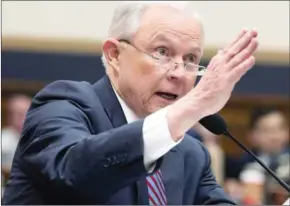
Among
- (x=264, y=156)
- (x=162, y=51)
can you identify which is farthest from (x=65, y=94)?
(x=264, y=156)

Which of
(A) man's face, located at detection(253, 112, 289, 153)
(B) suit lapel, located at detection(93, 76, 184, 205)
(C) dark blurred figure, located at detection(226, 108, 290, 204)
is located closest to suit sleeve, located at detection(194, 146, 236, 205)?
(B) suit lapel, located at detection(93, 76, 184, 205)

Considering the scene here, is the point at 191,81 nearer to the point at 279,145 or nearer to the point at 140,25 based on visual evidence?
the point at 140,25

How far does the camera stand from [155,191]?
2016 mm

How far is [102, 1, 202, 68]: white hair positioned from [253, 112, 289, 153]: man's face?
2885 mm

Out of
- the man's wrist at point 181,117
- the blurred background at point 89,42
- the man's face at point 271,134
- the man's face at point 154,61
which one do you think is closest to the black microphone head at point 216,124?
the man's face at point 154,61

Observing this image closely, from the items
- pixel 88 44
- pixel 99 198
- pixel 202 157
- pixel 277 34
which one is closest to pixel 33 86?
pixel 88 44

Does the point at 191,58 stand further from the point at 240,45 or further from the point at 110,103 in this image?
the point at 240,45

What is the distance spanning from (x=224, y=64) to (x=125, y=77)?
0.48m

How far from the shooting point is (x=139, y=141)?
1732 millimetres

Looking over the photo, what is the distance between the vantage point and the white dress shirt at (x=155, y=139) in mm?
1716

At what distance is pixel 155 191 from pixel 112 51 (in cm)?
39

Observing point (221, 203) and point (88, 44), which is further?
point (88, 44)

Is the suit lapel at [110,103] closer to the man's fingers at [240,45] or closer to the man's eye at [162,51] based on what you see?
the man's eye at [162,51]

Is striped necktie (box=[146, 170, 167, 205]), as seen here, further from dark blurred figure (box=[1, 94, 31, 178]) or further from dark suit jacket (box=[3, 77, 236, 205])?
dark blurred figure (box=[1, 94, 31, 178])
